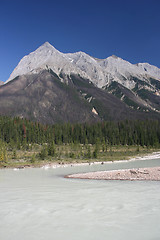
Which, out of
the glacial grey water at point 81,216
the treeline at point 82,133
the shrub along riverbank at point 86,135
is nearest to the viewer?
the glacial grey water at point 81,216

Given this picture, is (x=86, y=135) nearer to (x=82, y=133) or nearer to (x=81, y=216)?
(x=82, y=133)

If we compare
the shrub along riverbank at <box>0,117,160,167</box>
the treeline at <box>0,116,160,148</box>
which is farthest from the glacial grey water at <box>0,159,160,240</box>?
the treeline at <box>0,116,160,148</box>

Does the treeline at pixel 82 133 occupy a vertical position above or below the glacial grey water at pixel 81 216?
above

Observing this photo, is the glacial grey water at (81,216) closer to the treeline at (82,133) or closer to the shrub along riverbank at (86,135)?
the shrub along riverbank at (86,135)

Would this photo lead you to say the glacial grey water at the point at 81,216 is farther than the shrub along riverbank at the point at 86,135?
No

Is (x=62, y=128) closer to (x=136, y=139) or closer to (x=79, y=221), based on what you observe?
(x=136, y=139)

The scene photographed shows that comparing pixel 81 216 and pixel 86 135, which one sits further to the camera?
pixel 86 135

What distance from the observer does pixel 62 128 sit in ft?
476

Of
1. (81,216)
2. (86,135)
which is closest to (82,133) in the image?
(86,135)

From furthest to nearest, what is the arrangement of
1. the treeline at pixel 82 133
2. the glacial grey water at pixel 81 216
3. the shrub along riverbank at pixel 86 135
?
the treeline at pixel 82 133 < the shrub along riverbank at pixel 86 135 < the glacial grey water at pixel 81 216

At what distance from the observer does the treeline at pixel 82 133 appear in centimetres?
11731

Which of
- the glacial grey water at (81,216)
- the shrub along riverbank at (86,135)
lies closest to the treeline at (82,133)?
the shrub along riverbank at (86,135)

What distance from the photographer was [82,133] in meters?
138

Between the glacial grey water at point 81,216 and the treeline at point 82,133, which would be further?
the treeline at point 82,133
